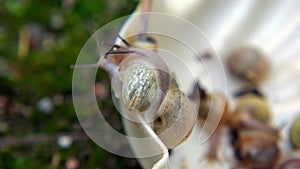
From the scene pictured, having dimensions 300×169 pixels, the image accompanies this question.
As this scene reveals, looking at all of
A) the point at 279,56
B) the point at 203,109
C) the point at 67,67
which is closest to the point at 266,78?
the point at 279,56

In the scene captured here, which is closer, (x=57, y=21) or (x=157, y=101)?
(x=157, y=101)

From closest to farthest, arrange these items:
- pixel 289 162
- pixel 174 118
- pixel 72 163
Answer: pixel 174 118 → pixel 289 162 → pixel 72 163

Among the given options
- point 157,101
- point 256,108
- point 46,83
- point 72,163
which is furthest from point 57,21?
point 157,101

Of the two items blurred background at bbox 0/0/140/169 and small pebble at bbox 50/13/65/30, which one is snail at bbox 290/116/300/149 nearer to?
blurred background at bbox 0/0/140/169

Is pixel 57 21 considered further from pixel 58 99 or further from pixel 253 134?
pixel 253 134

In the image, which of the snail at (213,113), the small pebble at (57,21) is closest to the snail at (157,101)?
the snail at (213,113)

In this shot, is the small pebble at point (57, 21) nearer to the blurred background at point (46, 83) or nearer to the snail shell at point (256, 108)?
the blurred background at point (46, 83)

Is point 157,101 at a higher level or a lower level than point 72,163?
higher
